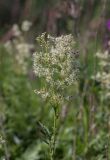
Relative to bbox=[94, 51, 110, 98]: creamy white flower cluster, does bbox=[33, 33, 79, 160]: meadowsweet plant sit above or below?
below

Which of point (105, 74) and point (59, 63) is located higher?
point (105, 74)

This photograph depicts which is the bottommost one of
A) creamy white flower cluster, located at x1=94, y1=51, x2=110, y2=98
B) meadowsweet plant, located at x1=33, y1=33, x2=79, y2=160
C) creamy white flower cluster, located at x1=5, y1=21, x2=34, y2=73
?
meadowsweet plant, located at x1=33, y1=33, x2=79, y2=160

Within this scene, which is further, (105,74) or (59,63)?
(105,74)

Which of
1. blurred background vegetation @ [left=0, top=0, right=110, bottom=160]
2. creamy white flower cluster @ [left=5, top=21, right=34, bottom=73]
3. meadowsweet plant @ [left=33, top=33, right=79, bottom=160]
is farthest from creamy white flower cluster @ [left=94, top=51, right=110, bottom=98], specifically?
creamy white flower cluster @ [left=5, top=21, right=34, bottom=73]

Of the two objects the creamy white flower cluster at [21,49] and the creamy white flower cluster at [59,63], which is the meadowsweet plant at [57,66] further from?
the creamy white flower cluster at [21,49]

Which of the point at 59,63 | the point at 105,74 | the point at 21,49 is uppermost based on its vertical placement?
the point at 21,49

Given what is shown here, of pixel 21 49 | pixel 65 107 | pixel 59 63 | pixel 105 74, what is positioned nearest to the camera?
pixel 59 63

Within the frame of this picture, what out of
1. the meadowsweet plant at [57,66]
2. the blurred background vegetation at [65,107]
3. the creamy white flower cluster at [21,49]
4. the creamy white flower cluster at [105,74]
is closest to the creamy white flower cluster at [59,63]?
the meadowsweet plant at [57,66]

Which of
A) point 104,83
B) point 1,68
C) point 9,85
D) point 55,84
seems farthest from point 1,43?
point 55,84

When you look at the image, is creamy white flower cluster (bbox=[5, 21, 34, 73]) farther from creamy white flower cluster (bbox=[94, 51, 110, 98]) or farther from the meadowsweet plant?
the meadowsweet plant

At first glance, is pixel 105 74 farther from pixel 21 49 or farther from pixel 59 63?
pixel 21 49

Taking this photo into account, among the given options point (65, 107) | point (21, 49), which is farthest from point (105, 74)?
point (21, 49)

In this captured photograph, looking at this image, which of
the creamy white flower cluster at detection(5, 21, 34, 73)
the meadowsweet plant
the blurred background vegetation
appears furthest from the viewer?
the creamy white flower cluster at detection(5, 21, 34, 73)
